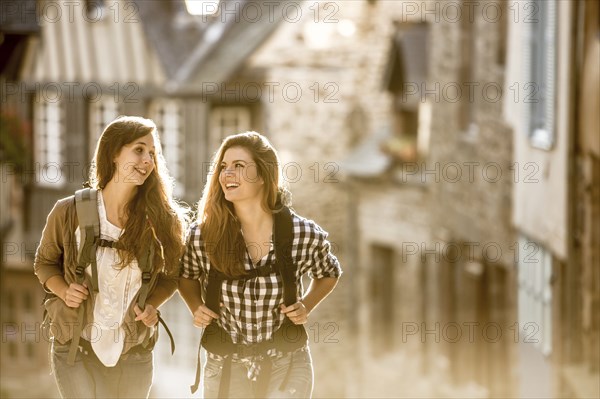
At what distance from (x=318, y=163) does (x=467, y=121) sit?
8.84m

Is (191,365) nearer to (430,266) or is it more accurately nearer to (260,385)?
(430,266)

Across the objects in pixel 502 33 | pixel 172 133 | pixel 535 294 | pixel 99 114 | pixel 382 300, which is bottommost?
pixel 382 300

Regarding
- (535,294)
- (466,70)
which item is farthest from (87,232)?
(466,70)

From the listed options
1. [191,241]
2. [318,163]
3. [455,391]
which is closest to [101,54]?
[318,163]

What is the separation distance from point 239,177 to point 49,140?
77.4 ft

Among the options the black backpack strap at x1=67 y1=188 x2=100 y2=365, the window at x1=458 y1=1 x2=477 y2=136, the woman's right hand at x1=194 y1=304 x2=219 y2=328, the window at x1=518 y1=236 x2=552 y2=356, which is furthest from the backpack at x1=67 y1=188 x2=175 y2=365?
the window at x1=458 y1=1 x2=477 y2=136

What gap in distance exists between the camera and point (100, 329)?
5867 millimetres

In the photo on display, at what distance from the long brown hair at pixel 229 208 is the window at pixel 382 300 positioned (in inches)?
711

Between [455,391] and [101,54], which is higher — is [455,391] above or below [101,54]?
below

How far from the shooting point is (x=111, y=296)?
5.91 metres

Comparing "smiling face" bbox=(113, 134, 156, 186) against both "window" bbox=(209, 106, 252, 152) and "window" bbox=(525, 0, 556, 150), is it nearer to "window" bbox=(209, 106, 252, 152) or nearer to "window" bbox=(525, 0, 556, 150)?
"window" bbox=(525, 0, 556, 150)

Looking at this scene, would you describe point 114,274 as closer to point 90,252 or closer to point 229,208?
point 90,252

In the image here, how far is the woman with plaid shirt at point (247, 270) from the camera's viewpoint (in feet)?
19.3

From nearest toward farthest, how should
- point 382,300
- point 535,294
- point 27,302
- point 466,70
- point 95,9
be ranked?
1. point 535,294
2. point 466,70
3. point 382,300
4. point 95,9
5. point 27,302
